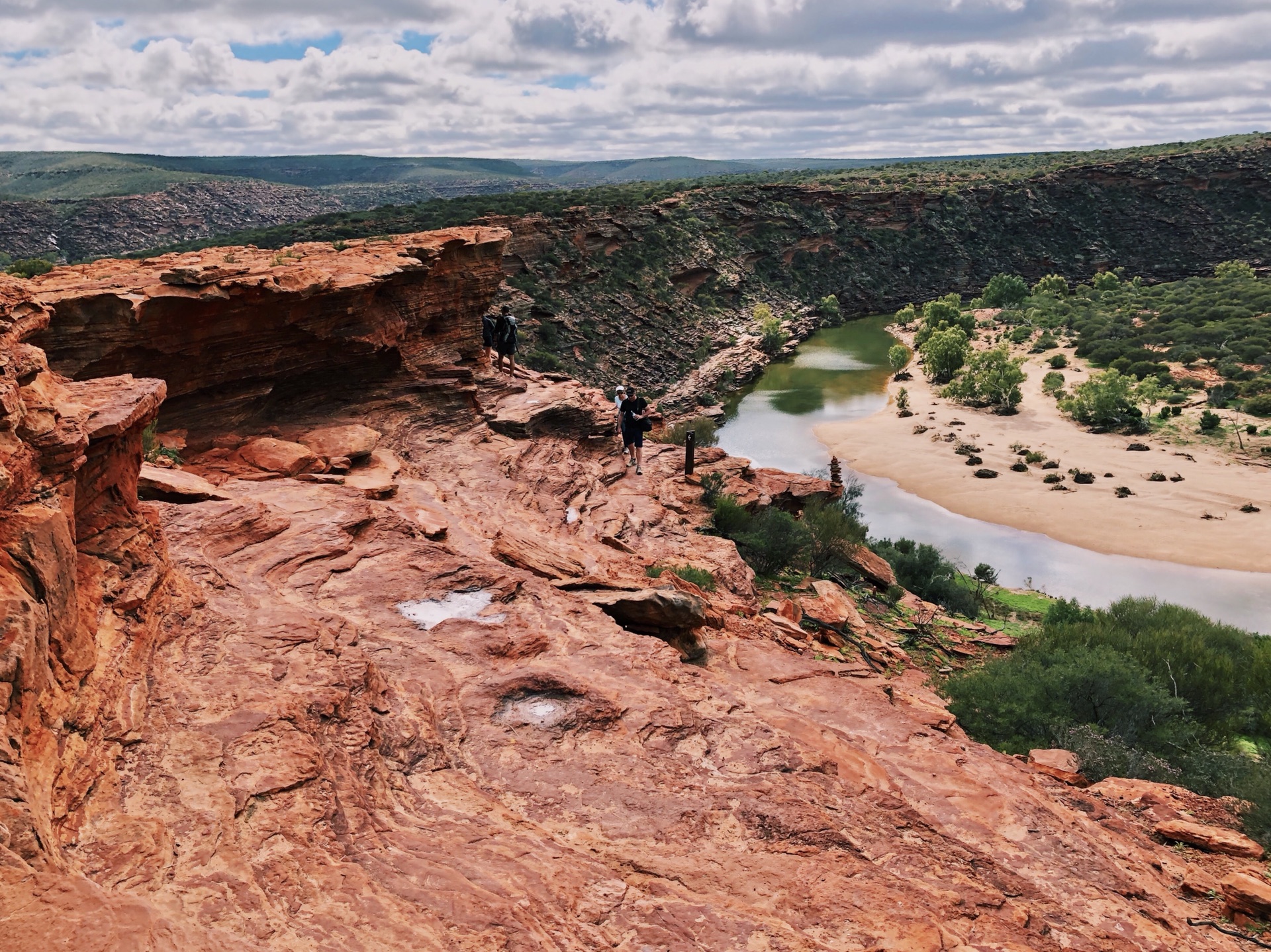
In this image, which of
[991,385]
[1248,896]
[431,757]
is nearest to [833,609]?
[1248,896]

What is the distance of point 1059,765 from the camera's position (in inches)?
399

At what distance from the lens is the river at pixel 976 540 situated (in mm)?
24734

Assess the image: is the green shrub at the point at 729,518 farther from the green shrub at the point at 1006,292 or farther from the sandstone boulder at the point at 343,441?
the green shrub at the point at 1006,292

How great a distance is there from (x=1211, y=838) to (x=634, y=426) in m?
14.4

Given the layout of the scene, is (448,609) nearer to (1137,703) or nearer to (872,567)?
(1137,703)

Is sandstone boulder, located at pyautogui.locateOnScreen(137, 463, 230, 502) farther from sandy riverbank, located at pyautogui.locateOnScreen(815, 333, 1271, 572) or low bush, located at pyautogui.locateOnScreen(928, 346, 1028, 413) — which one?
low bush, located at pyautogui.locateOnScreen(928, 346, 1028, 413)

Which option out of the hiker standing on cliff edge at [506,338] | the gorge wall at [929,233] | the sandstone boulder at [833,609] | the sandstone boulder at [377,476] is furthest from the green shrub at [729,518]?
the gorge wall at [929,233]

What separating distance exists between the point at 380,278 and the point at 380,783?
11.6 m

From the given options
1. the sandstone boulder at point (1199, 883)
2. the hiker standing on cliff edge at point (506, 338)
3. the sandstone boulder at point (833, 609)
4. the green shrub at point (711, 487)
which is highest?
the hiker standing on cliff edge at point (506, 338)

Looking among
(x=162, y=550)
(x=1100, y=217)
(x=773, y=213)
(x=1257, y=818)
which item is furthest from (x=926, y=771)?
(x=1100, y=217)

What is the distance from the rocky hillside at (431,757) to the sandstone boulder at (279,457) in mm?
361

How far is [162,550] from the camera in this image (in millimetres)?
7434

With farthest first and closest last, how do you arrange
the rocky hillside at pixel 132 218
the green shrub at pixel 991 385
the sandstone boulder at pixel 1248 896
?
1. the rocky hillside at pixel 132 218
2. the green shrub at pixel 991 385
3. the sandstone boulder at pixel 1248 896

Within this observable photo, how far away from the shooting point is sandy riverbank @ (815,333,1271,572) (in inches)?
1124
